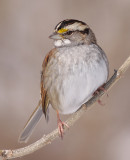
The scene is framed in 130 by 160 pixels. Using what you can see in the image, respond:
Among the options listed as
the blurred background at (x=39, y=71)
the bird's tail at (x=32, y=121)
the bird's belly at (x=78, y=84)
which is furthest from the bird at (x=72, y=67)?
the blurred background at (x=39, y=71)

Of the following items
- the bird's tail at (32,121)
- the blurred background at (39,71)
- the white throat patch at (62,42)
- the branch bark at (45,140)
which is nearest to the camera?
the branch bark at (45,140)

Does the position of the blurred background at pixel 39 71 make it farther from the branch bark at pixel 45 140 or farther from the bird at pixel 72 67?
the branch bark at pixel 45 140

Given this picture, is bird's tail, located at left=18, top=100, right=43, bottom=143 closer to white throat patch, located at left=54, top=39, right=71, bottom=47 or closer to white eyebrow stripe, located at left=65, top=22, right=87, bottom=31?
white throat patch, located at left=54, top=39, right=71, bottom=47

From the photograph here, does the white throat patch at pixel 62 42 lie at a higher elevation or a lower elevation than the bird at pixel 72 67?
higher

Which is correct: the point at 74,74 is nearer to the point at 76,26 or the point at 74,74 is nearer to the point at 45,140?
the point at 76,26

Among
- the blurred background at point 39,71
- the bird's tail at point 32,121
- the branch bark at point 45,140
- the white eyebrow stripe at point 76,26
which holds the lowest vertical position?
the blurred background at point 39,71

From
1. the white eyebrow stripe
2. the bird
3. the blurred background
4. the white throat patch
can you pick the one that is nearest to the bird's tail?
the bird
